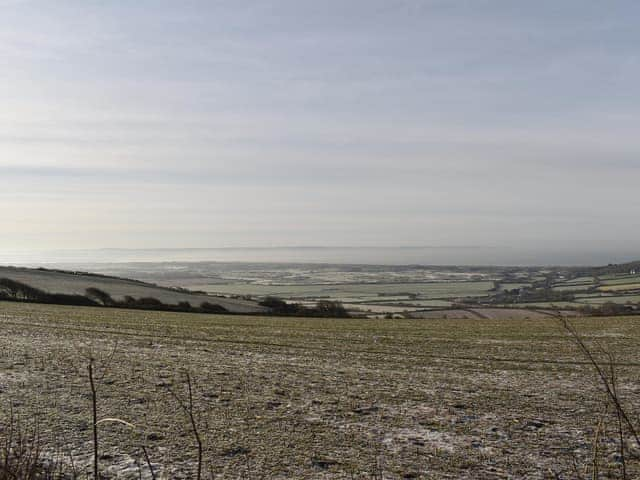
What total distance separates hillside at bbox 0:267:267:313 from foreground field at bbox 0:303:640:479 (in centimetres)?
2756

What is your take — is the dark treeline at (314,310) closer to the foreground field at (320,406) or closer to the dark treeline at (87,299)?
the dark treeline at (87,299)

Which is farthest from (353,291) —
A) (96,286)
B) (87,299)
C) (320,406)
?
(320,406)

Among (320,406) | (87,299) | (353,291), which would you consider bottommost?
(353,291)

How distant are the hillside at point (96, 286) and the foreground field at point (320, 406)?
2756 cm

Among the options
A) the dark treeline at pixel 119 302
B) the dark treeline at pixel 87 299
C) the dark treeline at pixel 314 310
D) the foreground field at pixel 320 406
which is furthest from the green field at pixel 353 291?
the foreground field at pixel 320 406

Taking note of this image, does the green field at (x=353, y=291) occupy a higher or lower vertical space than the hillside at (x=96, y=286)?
lower

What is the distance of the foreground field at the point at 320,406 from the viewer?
7379 mm

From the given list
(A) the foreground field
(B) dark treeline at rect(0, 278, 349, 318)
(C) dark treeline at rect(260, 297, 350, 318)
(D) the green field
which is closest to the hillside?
(B) dark treeline at rect(0, 278, 349, 318)

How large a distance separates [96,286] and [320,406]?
146ft

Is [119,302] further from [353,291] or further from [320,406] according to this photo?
[353,291]

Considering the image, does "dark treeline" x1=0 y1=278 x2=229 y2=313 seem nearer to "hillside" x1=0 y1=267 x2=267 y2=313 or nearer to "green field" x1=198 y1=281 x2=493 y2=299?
"hillside" x1=0 y1=267 x2=267 y2=313

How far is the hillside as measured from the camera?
151 feet

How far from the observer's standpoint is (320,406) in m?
10.2

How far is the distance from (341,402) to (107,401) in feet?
13.8
